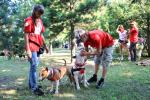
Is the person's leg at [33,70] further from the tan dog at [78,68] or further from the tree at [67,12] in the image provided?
the tree at [67,12]

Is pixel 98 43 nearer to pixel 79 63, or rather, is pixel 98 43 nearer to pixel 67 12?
pixel 79 63

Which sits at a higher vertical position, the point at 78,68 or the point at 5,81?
the point at 78,68

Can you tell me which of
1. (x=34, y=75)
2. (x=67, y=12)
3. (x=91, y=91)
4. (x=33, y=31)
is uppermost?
(x=67, y=12)

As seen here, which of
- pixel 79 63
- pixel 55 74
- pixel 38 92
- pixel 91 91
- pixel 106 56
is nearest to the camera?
pixel 38 92

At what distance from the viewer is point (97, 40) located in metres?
8.67

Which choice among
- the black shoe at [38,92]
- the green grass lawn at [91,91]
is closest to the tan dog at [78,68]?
the green grass lawn at [91,91]

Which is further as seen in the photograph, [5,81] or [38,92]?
[5,81]

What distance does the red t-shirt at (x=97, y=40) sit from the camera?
8688mm

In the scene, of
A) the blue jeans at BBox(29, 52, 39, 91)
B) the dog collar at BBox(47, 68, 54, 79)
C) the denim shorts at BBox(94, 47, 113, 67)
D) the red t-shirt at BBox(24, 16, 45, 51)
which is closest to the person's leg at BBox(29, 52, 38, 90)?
the blue jeans at BBox(29, 52, 39, 91)

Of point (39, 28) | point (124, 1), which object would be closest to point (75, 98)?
point (39, 28)

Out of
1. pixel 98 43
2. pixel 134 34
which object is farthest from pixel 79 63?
pixel 134 34

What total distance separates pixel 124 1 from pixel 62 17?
644 cm

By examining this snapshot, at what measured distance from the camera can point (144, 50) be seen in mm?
24938

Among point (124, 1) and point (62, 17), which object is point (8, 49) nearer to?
point (62, 17)
